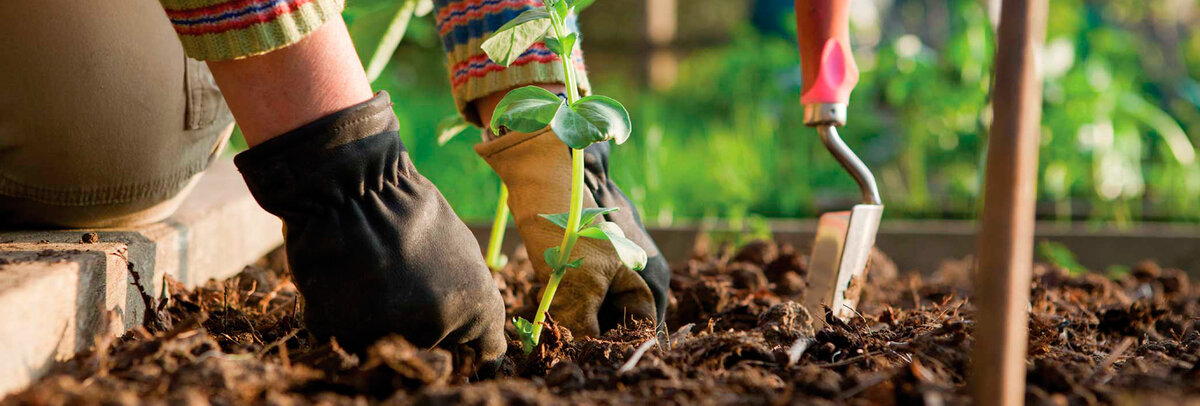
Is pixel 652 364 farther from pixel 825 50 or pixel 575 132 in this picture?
pixel 825 50

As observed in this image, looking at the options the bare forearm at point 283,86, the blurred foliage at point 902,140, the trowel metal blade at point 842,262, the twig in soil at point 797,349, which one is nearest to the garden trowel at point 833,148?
the trowel metal blade at point 842,262

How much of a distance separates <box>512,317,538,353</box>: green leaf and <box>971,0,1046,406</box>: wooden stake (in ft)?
1.68

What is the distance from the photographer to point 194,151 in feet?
4.09

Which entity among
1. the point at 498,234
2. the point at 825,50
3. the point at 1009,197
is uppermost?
the point at 825,50

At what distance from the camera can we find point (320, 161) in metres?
0.80

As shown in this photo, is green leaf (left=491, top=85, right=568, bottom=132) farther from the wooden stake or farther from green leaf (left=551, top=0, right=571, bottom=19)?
the wooden stake

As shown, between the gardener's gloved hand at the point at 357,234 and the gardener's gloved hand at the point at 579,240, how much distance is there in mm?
210

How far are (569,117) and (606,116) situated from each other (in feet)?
0.11

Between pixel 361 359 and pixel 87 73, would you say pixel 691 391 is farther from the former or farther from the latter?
pixel 87 73

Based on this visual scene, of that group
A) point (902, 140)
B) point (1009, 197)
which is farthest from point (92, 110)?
point (902, 140)

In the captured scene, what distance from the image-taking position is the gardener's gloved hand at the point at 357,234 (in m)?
0.80

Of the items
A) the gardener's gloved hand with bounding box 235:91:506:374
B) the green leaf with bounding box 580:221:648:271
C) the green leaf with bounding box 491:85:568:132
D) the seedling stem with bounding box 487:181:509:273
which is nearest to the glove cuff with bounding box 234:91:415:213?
the gardener's gloved hand with bounding box 235:91:506:374

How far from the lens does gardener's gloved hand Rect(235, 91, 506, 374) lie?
801mm

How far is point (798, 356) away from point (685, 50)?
3.65m
